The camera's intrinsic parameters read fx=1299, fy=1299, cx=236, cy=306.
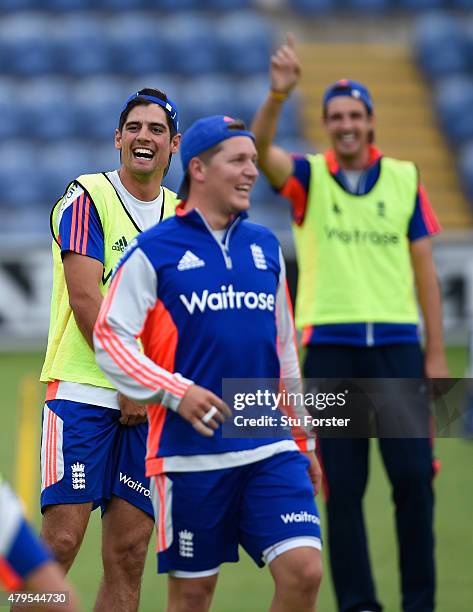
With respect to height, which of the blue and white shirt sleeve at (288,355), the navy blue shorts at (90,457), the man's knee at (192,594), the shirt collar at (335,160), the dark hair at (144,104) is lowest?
the man's knee at (192,594)

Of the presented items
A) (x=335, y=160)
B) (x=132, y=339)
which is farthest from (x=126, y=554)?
(x=335, y=160)

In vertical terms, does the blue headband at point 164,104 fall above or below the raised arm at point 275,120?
below

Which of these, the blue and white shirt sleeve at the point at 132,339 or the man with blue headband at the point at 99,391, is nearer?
the blue and white shirt sleeve at the point at 132,339

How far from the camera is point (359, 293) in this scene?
20.9ft

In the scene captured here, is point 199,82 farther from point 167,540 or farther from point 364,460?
Result: point 167,540

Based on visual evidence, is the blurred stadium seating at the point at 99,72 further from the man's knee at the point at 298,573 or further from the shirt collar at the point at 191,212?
the man's knee at the point at 298,573

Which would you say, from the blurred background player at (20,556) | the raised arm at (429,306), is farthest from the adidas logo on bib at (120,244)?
the blurred background player at (20,556)

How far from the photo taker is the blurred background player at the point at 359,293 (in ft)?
20.2

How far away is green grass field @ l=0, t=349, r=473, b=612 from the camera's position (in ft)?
22.4

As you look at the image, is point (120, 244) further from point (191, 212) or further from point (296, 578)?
point (296, 578)

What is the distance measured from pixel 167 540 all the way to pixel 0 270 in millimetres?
9647

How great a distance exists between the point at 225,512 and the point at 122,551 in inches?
37.3

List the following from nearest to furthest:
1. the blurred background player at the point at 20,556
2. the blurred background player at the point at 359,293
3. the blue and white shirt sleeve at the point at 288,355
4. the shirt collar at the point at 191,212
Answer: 1. the blurred background player at the point at 20,556
2. the shirt collar at the point at 191,212
3. the blue and white shirt sleeve at the point at 288,355
4. the blurred background player at the point at 359,293

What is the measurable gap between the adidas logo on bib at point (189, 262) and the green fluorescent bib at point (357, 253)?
2008 mm
